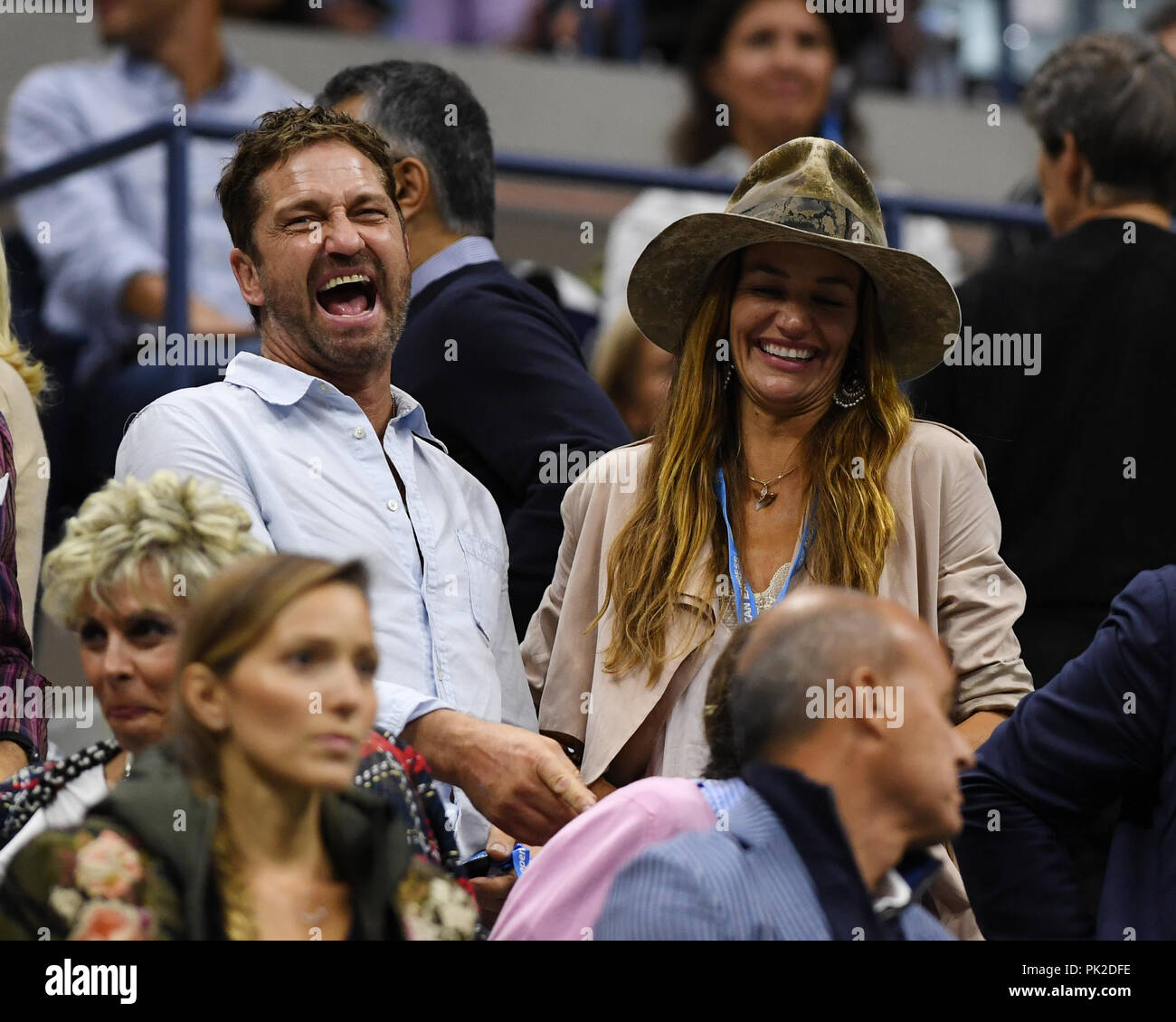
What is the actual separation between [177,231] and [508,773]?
117 inches

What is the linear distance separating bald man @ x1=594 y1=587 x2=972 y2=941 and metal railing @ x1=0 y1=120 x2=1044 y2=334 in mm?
3317

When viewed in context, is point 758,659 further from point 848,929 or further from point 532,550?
point 532,550

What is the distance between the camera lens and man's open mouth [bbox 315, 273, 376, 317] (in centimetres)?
381

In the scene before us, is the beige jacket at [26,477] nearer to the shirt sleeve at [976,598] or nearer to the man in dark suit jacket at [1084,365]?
the shirt sleeve at [976,598]

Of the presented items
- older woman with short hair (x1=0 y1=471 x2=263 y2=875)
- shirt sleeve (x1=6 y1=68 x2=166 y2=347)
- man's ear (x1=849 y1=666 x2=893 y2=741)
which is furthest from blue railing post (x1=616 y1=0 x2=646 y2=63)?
man's ear (x1=849 y1=666 x2=893 y2=741)

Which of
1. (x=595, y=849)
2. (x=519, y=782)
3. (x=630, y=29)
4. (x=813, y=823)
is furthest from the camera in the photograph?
(x=630, y=29)

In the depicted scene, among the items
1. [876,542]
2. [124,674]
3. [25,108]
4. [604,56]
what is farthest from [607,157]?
[124,674]

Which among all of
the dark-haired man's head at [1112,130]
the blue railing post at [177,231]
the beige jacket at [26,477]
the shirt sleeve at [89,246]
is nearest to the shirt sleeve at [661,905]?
the beige jacket at [26,477]

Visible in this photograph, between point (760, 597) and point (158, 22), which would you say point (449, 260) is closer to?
point (760, 597)

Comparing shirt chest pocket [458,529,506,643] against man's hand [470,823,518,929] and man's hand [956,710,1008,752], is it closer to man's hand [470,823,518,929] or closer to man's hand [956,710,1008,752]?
man's hand [470,823,518,929]

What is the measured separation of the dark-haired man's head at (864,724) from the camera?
274 cm

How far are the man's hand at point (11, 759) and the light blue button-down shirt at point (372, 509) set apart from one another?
0.48 meters

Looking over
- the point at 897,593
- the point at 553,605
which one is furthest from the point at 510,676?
the point at 897,593

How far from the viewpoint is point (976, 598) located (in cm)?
367
